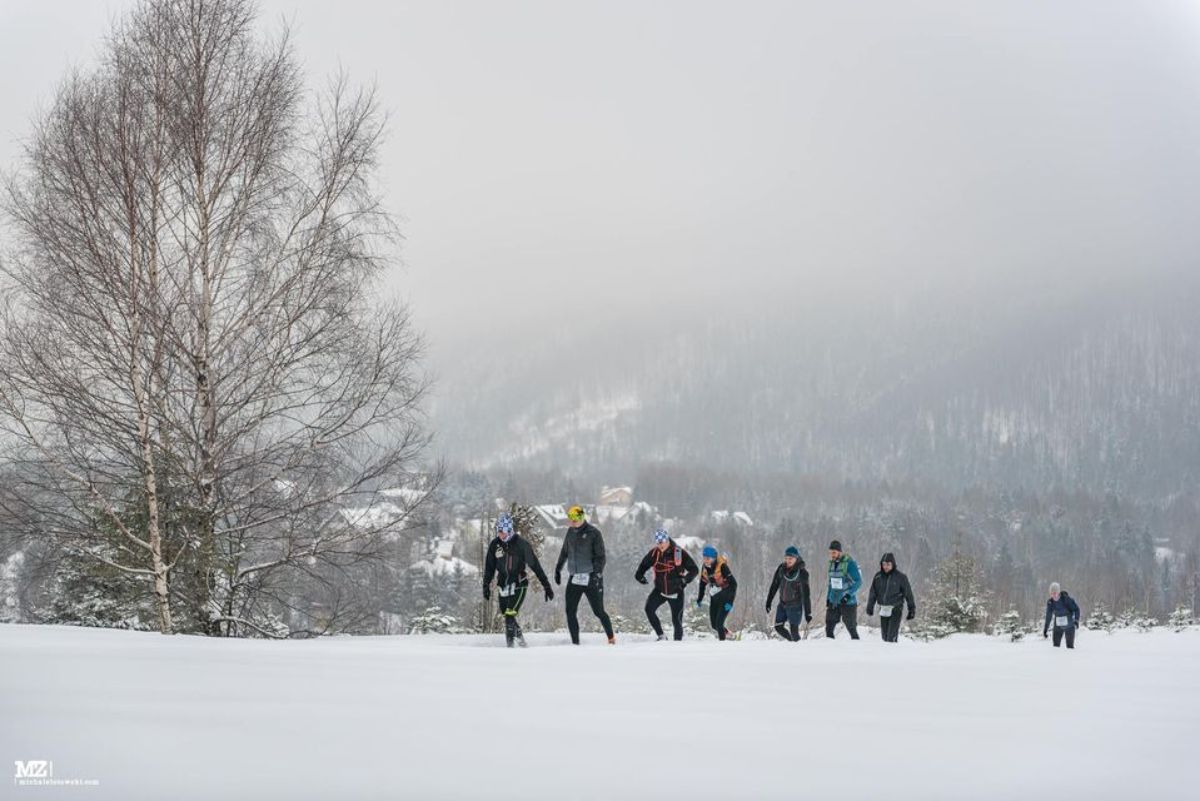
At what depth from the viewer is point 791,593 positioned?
1709cm

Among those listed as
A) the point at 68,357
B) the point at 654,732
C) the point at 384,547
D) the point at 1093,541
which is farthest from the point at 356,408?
the point at 1093,541

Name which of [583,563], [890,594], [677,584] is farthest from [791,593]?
[583,563]

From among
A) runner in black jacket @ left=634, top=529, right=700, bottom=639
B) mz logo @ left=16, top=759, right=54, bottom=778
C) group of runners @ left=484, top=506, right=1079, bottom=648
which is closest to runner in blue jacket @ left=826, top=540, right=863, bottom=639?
group of runners @ left=484, top=506, right=1079, bottom=648

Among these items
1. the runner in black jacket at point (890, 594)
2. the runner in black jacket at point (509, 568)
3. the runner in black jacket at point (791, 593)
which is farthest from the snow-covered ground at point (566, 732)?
the runner in black jacket at point (890, 594)

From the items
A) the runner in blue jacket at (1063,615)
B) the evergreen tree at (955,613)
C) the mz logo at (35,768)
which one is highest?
the mz logo at (35,768)

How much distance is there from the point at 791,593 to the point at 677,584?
7.80 feet

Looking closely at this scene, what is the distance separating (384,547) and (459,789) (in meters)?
12.0

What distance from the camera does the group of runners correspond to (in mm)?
14445

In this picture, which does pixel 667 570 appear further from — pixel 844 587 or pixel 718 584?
pixel 844 587

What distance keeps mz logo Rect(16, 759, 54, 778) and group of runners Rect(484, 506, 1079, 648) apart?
29.6ft

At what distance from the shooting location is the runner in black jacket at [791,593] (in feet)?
55.4

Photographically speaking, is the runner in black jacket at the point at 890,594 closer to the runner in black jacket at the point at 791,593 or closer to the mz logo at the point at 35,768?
the runner in black jacket at the point at 791,593

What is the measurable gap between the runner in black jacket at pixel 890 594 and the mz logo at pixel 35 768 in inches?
612

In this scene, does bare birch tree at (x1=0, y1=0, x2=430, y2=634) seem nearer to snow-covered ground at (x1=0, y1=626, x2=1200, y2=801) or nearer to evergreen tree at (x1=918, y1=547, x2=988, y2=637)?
snow-covered ground at (x1=0, y1=626, x2=1200, y2=801)
